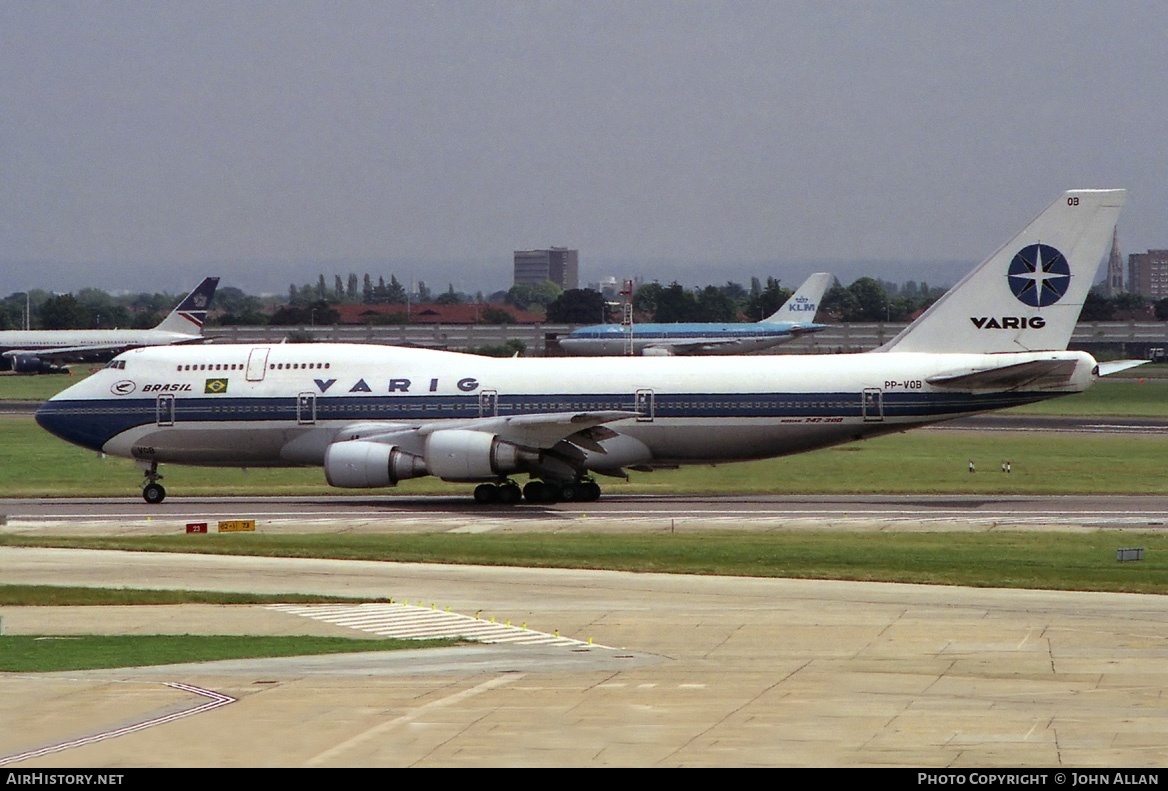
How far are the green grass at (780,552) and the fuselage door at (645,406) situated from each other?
7659 millimetres

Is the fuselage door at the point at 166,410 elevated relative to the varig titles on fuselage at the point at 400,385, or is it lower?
lower

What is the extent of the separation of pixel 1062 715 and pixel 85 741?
419 inches

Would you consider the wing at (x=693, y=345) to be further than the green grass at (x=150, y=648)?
Yes

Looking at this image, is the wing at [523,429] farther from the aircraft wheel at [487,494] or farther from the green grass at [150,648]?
the green grass at [150,648]

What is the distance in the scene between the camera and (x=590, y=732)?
16234 mm

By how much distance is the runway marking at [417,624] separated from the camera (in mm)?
22516

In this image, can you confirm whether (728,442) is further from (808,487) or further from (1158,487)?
(1158,487)

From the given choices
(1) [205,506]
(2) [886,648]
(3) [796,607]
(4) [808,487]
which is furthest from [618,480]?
(2) [886,648]

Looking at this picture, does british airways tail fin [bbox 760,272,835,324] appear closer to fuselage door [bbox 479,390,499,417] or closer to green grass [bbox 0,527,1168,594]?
fuselage door [bbox 479,390,499,417]

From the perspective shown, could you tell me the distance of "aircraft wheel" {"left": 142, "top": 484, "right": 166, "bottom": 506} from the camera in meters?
45.3

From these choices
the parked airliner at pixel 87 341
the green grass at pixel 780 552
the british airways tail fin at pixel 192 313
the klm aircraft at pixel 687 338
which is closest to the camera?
the green grass at pixel 780 552

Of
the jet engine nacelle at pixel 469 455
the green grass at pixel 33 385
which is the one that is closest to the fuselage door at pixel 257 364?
the jet engine nacelle at pixel 469 455

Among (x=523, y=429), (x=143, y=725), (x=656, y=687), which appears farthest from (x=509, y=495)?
(x=143, y=725)

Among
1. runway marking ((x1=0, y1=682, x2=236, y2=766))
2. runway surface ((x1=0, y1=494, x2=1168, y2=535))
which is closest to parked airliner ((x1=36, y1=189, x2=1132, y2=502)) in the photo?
runway surface ((x1=0, y1=494, x2=1168, y2=535))
